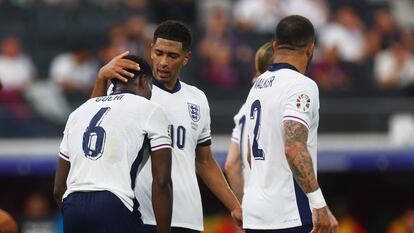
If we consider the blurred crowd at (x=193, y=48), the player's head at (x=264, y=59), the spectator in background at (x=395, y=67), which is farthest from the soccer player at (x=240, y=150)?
the spectator in background at (x=395, y=67)

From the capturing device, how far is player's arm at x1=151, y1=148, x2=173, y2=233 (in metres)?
7.33

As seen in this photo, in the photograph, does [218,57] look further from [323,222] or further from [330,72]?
[323,222]

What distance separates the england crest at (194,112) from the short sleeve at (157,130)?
1.20 meters

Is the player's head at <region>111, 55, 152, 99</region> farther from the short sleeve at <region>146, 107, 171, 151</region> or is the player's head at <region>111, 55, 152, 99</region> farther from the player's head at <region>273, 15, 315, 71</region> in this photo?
the player's head at <region>273, 15, 315, 71</region>

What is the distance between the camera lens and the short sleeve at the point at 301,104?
780cm

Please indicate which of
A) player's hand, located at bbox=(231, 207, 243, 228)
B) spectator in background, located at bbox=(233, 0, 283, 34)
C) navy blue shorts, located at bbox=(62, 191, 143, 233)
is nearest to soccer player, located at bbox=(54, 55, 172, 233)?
navy blue shorts, located at bbox=(62, 191, 143, 233)

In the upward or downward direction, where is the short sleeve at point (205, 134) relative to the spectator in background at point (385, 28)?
upward

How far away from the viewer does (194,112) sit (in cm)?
867

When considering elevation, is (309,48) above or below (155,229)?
above

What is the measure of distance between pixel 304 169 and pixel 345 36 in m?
11.2

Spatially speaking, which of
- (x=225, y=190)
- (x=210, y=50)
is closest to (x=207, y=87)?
(x=210, y=50)

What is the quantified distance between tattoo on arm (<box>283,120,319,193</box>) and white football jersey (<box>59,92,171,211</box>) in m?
0.86

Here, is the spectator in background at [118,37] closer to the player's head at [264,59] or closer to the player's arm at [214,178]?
the player's head at [264,59]

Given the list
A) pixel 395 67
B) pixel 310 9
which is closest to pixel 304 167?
pixel 395 67
